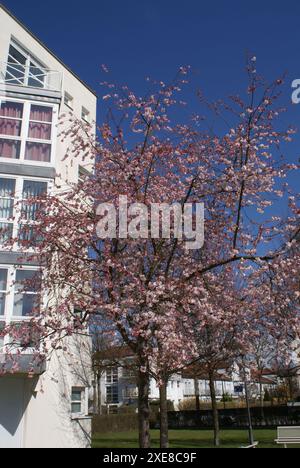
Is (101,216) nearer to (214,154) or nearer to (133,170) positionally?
(133,170)

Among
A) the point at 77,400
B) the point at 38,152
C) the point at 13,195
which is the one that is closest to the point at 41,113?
the point at 38,152

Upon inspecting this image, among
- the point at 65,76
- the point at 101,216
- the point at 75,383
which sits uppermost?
the point at 65,76

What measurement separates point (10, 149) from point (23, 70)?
4.60 metres

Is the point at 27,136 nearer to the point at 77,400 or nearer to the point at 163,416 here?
the point at 77,400

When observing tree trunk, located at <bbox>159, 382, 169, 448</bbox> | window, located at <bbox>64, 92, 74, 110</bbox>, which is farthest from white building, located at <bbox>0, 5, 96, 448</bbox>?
window, located at <bbox>64, 92, 74, 110</bbox>

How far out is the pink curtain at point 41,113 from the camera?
16047 mm

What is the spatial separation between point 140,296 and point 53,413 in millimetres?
7628

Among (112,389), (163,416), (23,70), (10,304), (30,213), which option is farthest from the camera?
(112,389)

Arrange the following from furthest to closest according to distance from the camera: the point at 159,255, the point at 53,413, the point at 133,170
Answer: the point at 53,413
the point at 133,170
the point at 159,255

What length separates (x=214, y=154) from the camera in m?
11.1

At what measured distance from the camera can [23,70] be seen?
18.6 m

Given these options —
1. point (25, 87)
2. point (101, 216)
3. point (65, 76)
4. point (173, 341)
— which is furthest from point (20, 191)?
point (65, 76)

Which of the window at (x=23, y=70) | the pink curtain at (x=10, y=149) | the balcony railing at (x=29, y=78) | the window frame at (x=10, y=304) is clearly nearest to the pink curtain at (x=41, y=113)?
the balcony railing at (x=29, y=78)

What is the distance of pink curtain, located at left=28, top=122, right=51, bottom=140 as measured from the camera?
15797mm
